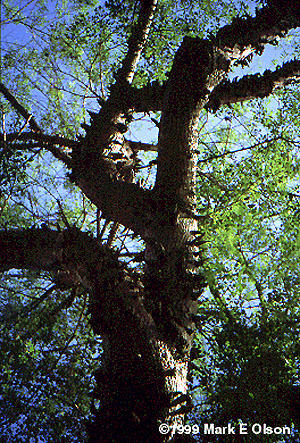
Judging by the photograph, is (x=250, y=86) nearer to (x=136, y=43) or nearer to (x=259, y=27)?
(x=259, y=27)

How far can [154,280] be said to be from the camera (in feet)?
8.53

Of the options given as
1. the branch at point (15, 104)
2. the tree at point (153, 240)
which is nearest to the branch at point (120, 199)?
the tree at point (153, 240)

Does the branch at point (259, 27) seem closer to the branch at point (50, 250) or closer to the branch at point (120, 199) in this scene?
the branch at point (120, 199)

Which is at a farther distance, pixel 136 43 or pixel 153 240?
pixel 136 43

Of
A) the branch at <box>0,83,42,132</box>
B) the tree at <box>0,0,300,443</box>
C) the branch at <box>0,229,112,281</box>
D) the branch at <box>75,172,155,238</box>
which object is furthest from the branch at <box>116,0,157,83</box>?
the branch at <box>0,229,112,281</box>

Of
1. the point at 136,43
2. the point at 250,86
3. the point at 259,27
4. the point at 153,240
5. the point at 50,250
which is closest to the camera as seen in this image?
the point at 153,240

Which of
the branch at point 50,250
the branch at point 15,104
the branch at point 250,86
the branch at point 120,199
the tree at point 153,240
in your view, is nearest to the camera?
the tree at point 153,240

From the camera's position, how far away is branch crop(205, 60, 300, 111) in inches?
166

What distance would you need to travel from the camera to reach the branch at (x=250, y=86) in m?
4.21

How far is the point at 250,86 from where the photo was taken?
4223mm

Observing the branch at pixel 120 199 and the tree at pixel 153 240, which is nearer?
the tree at pixel 153 240

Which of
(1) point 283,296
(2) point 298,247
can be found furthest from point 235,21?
(1) point 283,296

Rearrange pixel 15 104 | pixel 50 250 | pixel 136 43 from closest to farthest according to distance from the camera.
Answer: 1. pixel 50 250
2. pixel 15 104
3. pixel 136 43

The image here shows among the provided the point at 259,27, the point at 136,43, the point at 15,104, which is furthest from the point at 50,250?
the point at 136,43
